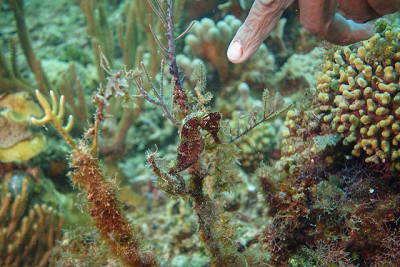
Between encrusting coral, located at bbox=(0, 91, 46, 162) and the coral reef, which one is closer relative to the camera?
the coral reef

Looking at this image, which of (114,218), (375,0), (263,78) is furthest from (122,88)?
(263,78)

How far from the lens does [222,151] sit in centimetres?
189

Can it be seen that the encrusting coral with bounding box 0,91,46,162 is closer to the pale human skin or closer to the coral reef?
the coral reef

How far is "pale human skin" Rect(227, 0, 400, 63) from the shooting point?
1.54 metres

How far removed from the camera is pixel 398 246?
201 centimetres

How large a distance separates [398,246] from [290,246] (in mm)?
906

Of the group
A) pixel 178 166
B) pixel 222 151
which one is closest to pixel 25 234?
pixel 178 166

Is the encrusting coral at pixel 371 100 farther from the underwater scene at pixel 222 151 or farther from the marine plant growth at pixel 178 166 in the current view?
the marine plant growth at pixel 178 166

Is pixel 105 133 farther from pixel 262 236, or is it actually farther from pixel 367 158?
pixel 367 158

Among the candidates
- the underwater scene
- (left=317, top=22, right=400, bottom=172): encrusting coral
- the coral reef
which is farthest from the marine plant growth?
the coral reef

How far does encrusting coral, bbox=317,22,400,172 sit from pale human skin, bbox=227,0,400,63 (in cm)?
72

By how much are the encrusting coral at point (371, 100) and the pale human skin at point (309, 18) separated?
72 cm

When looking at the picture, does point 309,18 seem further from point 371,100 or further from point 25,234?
point 25,234

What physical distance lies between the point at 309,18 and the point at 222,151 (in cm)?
117
